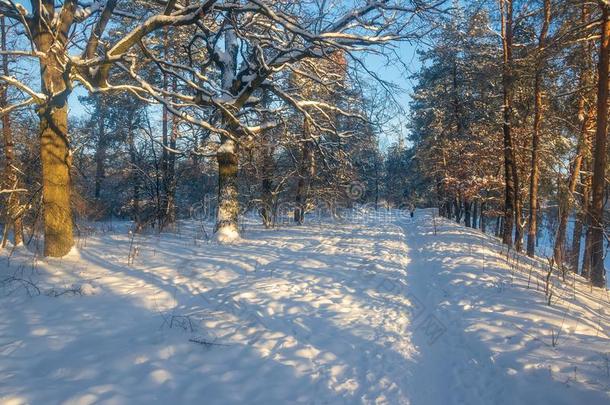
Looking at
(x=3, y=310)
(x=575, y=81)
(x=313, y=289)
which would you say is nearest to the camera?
(x=3, y=310)

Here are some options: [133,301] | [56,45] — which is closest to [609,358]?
[133,301]

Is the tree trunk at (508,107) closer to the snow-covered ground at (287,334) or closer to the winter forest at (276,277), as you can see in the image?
the winter forest at (276,277)

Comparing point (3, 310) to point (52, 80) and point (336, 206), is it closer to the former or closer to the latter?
point (52, 80)

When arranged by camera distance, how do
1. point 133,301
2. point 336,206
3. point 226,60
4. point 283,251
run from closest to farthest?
point 133,301 → point 283,251 → point 226,60 → point 336,206

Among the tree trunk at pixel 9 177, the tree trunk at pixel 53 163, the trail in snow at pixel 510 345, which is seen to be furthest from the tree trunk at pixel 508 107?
the tree trunk at pixel 9 177

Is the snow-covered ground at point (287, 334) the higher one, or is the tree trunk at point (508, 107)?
the tree trunk at point (508, 107)

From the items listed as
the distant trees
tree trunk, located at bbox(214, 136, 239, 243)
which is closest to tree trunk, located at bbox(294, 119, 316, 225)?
tree trunk, located at bbox(214, 136, 239, 243)

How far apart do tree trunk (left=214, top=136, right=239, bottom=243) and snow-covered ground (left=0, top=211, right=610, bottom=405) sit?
2.94m

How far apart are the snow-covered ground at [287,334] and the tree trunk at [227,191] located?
9.63ft

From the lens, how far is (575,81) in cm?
1177

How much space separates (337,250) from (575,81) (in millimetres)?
9728

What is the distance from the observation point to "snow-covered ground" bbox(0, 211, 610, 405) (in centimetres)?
344

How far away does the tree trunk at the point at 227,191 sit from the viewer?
10695 mm

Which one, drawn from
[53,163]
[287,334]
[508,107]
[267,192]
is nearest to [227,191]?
[53,163]
